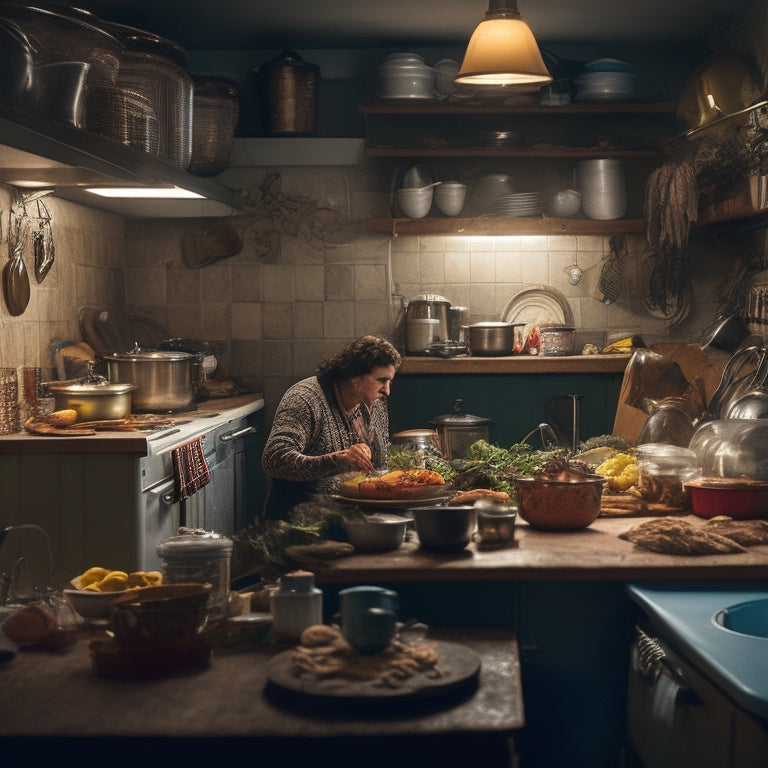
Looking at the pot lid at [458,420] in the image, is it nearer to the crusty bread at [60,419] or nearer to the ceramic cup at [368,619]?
the crusty bread at [60,419]

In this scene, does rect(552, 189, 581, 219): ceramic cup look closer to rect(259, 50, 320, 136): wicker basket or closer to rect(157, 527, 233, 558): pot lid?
rect(259, 50, 320, 136): wicker basket

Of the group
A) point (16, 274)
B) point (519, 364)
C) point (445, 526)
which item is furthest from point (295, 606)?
point (519, 364)

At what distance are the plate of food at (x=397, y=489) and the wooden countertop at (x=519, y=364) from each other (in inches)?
127

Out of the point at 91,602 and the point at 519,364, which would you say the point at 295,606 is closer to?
the point at 91,602

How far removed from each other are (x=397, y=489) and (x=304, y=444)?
1094mm

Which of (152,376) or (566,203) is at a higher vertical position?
(566,203)

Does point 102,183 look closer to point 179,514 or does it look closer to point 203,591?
point 179,514

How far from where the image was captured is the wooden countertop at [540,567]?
265 centimetres

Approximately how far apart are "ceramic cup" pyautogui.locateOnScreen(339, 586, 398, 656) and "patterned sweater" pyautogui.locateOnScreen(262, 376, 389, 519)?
1.95 meters

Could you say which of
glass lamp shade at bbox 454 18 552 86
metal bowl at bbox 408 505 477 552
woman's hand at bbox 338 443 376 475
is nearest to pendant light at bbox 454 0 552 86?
glass lamp shade at bbox 454 18 552 86

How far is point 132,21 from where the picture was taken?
6.26 metres

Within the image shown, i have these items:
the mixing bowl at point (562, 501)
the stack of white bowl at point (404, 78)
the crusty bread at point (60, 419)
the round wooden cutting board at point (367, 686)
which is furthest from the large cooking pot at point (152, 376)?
the round wooden cutting board at point (367, 686)

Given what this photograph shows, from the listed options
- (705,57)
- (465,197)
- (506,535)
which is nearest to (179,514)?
(506,535)

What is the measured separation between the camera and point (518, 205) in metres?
6.61
